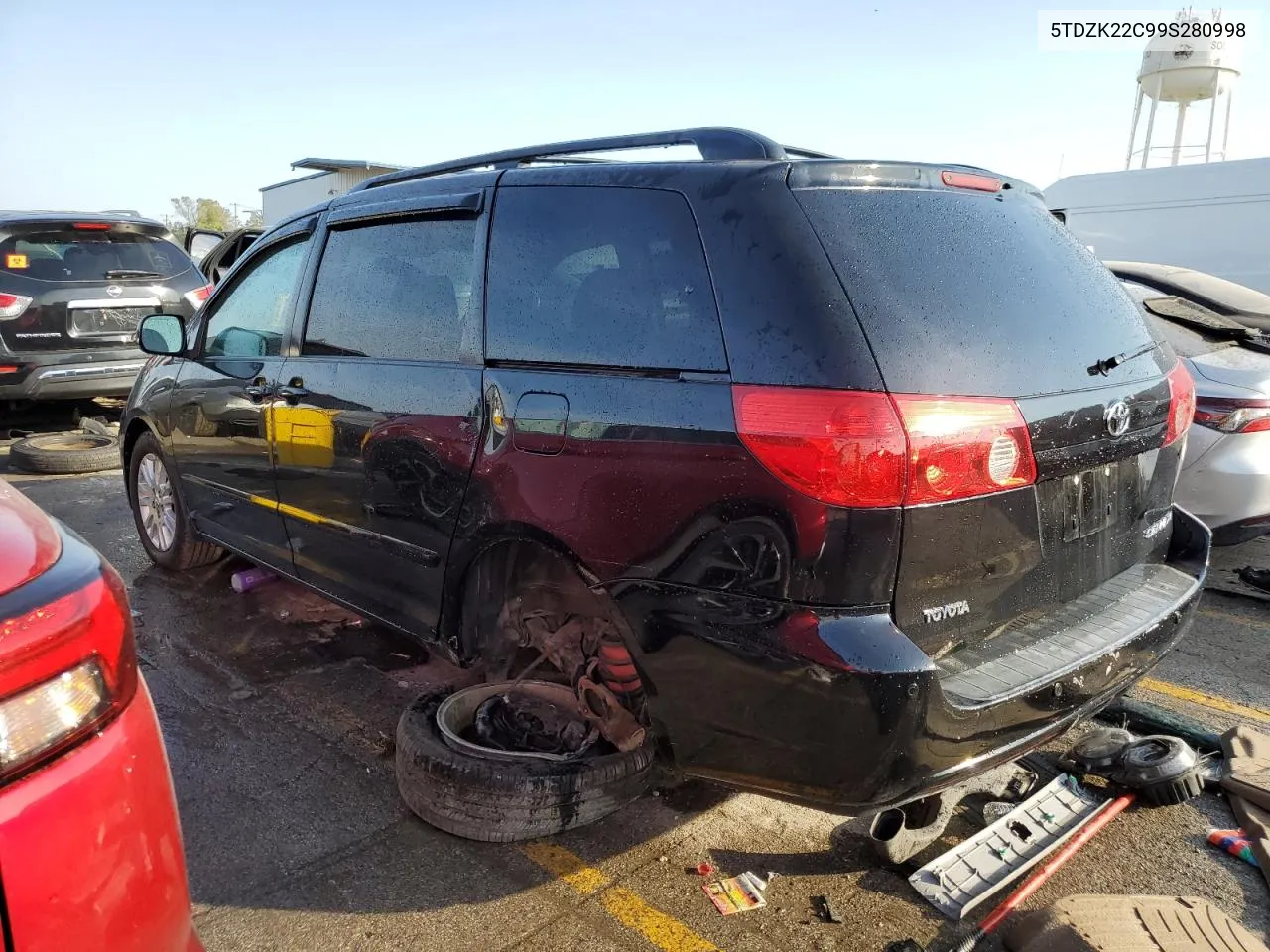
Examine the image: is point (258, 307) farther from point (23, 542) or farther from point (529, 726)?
point (23, 542)

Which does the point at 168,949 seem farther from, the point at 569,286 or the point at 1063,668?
the point at 1063,668

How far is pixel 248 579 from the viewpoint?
471cm

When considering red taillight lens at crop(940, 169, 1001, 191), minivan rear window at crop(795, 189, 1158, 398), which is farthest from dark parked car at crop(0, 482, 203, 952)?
red taillight lens at crop(940, 169, 1001, 191)

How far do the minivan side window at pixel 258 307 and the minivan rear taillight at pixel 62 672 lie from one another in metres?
2.35

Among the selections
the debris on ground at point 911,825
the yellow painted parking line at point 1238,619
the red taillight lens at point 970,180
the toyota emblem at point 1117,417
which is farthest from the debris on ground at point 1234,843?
the yellow painted parking line at point 1238,619

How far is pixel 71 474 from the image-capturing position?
7.23 meters

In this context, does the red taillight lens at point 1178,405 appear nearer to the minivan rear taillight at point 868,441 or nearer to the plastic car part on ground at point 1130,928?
the minivan rear taillight at point 868,441

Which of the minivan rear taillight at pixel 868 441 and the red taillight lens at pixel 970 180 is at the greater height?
the red taillight lens at pixel 970 180

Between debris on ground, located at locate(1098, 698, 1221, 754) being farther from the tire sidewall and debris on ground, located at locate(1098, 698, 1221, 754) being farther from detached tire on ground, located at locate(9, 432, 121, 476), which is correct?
detached tire on ground, located at locate(9, 432, 121, 476)

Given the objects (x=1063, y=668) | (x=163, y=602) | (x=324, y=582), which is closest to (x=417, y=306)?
(x=324, y=582)

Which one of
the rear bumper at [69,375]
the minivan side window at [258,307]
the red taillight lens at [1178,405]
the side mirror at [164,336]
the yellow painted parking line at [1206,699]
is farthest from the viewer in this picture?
the rear bumper at [69,375]

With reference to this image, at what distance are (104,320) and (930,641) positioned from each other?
800 centimetres

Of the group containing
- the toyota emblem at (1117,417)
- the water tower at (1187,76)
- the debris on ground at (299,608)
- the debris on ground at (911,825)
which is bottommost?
the debris on ground at (299,608)

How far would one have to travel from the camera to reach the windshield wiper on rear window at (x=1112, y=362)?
7.80 ft
